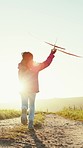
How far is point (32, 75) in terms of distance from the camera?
1375 cm

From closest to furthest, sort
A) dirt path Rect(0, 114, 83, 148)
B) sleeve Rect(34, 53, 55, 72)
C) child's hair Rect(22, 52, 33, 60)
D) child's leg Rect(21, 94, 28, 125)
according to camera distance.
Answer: dirt path Rect(0, 114, 83, 148), sleeve Rect(34, 53, 55, 72), child's hair Rect(22, 52, 33, 60), child's leg Rect(21, 94, 28, 125)

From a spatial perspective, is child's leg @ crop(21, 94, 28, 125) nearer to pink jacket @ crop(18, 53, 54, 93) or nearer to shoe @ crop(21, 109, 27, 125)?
shoe @ crop(21, 109, 27, 125)

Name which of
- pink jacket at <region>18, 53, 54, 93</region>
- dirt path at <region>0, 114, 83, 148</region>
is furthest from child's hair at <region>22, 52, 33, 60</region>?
dirt path at <region>0, 114, 83, 148</region>

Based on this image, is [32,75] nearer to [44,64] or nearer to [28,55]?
[44,64]

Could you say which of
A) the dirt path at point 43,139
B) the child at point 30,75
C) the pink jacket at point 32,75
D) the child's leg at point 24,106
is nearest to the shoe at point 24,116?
the child's leg at point 24,106

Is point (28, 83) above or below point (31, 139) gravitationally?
above

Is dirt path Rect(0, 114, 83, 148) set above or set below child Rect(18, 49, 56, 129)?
below

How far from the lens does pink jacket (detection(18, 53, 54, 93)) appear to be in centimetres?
1361

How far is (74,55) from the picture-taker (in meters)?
12.9

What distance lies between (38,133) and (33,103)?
4.02 feet

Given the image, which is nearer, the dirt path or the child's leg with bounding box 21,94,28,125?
→ the dirt path

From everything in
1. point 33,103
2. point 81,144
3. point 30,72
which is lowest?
point 81,144

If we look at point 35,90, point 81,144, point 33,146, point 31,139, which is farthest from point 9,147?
point 35,90

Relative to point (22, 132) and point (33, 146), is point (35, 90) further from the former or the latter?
point (33, 146)
